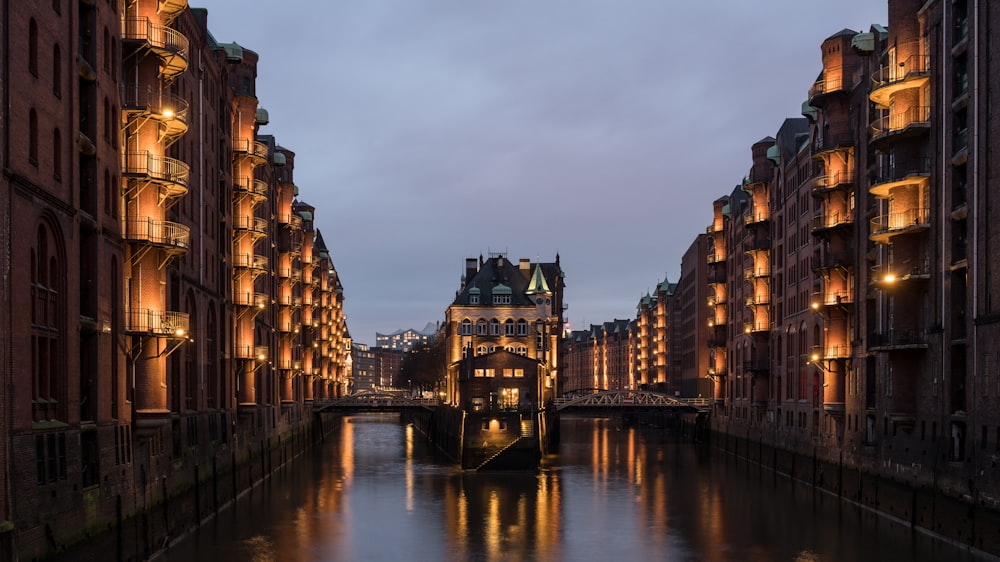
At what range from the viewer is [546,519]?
59625mm

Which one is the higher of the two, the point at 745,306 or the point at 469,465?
the point at 745,306

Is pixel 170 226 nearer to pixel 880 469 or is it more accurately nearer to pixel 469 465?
Answer: pixel 880 469

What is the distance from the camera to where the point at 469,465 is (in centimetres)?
8681

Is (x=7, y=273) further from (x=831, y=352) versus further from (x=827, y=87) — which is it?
(x=827, y=87)

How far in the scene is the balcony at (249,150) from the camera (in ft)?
242

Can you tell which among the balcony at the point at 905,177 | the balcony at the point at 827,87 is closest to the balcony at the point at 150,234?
the balcony at the point at 905,177

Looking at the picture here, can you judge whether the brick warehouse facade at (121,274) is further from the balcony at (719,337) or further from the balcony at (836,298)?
the balcony at (719,337)

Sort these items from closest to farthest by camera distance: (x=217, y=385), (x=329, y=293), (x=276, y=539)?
(x=276, y=539), (x=217, y=385), (x=329, y=293)

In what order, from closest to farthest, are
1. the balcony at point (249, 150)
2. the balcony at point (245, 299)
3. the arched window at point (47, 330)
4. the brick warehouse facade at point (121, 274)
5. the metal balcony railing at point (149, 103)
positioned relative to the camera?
the brick warehouse facade at point (121, 274) < the arched window at point (47, 330) < the metal balcony railing at point (149, 103) < the balcony at point (245, 299) < the balcony at point (249, 150)

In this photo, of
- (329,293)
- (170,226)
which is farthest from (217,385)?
(329,293)

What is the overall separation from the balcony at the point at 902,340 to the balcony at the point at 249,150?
40928 mm

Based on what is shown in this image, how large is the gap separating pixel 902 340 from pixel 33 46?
39463mm

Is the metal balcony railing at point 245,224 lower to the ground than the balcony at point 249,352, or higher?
higher

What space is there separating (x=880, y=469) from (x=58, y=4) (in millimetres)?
44661
